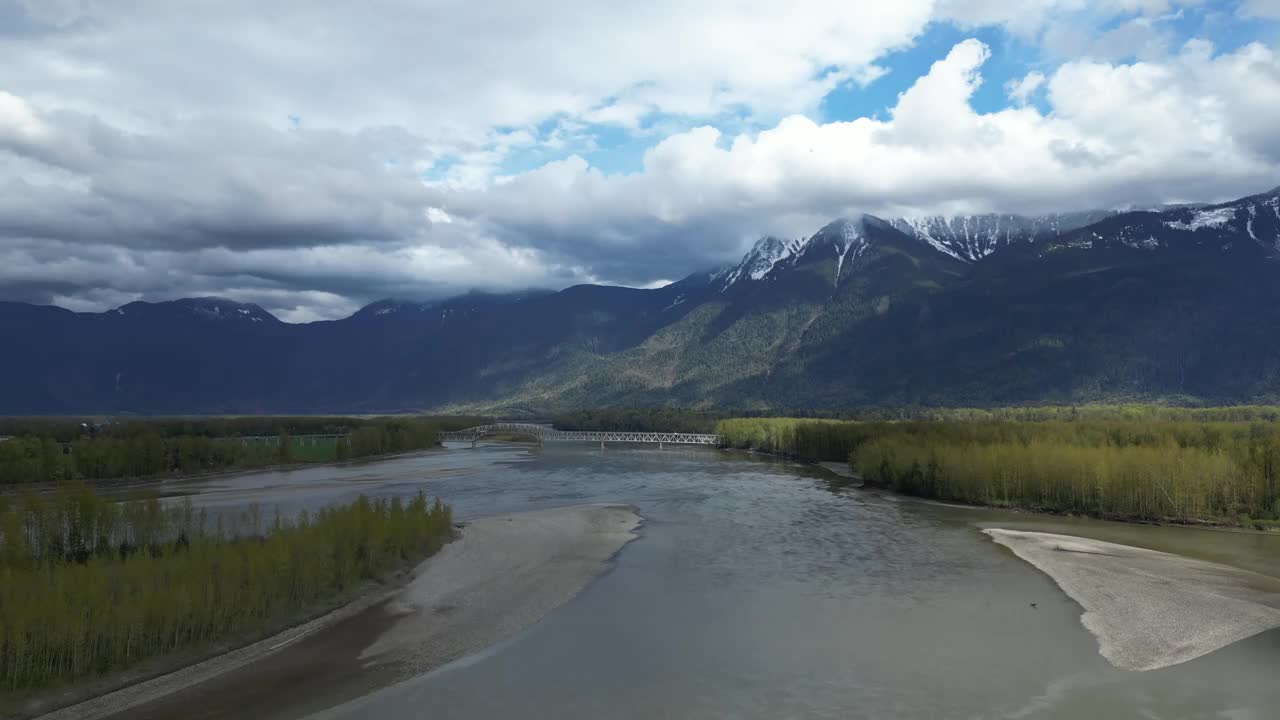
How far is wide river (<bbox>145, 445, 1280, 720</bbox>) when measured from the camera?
26500mm

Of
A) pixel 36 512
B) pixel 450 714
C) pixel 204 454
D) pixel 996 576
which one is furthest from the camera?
pixel 204 454

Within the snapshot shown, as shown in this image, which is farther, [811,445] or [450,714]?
[811,445]

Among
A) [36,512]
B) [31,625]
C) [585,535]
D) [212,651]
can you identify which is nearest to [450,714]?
[212,651]

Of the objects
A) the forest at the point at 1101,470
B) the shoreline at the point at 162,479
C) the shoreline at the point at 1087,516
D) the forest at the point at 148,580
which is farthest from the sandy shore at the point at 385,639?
the shoreline at the point at 162,479

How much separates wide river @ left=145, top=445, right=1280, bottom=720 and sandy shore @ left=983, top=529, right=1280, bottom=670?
3.76 feet

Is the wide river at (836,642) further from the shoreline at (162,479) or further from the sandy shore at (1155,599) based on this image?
the shoreline at (162,479)

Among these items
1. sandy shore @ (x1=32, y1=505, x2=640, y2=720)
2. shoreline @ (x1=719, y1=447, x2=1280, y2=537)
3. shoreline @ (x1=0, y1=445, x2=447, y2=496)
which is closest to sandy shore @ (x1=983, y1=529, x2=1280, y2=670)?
shoreline @ (x1=719, y1=447, x2=1280, y2=537)

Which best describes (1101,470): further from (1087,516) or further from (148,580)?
(148,580)

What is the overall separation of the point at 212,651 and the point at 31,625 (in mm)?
6323

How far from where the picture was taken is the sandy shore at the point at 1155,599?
33.0m

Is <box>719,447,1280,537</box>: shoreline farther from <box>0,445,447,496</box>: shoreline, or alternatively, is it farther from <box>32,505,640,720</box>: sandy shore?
<box>0,445,447,496</box>: shoreline

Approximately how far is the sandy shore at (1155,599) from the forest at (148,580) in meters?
35.2

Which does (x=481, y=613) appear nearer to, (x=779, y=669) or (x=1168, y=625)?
(x=779, y=669)

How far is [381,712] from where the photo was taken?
26.0 metres
